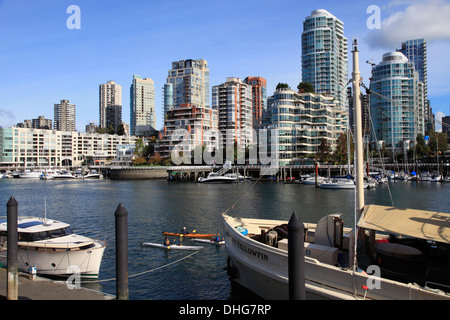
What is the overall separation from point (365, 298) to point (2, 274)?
15.1 metres

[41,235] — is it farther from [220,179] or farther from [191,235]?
[220,179]

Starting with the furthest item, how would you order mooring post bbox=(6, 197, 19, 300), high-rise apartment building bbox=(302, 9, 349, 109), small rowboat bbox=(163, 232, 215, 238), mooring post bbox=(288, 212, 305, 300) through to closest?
high-rise apartment building bbox=(302, 9, 349, 109) < small rowboat bbox=(163, 232, 215, 238) < mooring post bbox=(6, 197, 19, 300) < mooring post bbox=(288, 212, 305, 300)

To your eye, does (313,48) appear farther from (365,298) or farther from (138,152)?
(365,298)

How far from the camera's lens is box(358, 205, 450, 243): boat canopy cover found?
11250mm

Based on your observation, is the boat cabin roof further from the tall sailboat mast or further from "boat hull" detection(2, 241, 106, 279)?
the tall sailboat mast

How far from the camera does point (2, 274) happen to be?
15344 millimetres

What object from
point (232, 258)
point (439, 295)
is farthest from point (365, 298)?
point (232, 258)

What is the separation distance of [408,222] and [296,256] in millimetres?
5150

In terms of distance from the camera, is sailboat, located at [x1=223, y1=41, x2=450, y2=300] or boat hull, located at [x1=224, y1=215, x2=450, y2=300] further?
sailboat, located at [x1=223, y1=41, x2=450, y2=300]

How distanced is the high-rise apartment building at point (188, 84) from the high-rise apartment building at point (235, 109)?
2158 cm

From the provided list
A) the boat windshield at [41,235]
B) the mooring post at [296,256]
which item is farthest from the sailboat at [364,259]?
the boat windshield at [41,235]

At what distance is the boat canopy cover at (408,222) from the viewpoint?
11250 millimetres

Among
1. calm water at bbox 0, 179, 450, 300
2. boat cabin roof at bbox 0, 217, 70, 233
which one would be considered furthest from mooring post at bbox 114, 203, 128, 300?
boat cabin roof at bbox 0, 217, 70, 233

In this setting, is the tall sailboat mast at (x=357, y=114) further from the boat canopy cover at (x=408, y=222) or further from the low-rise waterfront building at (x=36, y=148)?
the low-rise waterfront building at (x=36, y=148)
